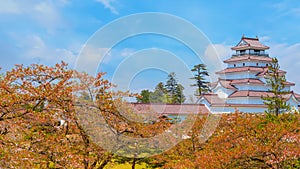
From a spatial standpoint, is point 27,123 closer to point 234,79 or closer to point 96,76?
point 96,76

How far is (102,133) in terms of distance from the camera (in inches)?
266

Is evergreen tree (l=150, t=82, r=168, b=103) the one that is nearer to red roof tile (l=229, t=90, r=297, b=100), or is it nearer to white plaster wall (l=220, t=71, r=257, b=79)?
red roof tile (l=229, t=90, r=297, b=100)

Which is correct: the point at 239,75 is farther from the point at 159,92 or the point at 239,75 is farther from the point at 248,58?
the point at 159,92

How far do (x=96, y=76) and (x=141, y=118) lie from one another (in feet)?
5.89

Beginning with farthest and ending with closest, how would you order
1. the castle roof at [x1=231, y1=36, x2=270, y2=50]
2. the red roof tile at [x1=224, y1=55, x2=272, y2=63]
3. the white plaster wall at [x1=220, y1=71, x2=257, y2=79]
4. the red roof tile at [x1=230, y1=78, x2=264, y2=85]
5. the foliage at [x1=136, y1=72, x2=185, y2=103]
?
the castle roof at [x1=231, y1=36, x2=270, y2=50]
the red roof tile at [x1=224, y1=55, x2=272, y2=63]
the white plaster wall at [x1=220, y1=71, x2=257, y2=79]
the red roof tile at [x1=230, y1=78, x2=264, y2=85]
the foliage at [x1=136, y1=72, x2=185, y2=103]

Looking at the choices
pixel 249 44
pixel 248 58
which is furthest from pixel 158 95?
pixel 249 44

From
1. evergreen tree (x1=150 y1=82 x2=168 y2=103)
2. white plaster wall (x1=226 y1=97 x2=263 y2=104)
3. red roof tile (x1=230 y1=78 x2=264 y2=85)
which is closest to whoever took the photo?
evergreen tree (x1=150 y1=82 x2=168 y2=103)

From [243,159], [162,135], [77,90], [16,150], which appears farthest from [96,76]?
[243,159]

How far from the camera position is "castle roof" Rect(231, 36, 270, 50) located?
3984 centimetres

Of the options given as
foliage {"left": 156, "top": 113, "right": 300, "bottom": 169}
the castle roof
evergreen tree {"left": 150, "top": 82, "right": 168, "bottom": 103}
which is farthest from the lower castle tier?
foliage {"left": 156, "top": 113, "right": 300, "bottom": 169}

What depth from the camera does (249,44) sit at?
39750 millimetres

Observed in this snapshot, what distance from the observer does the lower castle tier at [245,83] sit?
34688mm

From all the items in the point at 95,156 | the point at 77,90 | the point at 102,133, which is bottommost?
the point at 95,156


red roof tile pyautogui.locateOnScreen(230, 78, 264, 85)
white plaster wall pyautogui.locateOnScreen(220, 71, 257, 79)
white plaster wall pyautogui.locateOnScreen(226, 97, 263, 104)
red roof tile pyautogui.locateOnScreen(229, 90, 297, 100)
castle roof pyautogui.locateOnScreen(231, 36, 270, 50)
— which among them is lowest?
white plaster wall pyautogui.locateOnScreen(226, 97, 263, 104)
